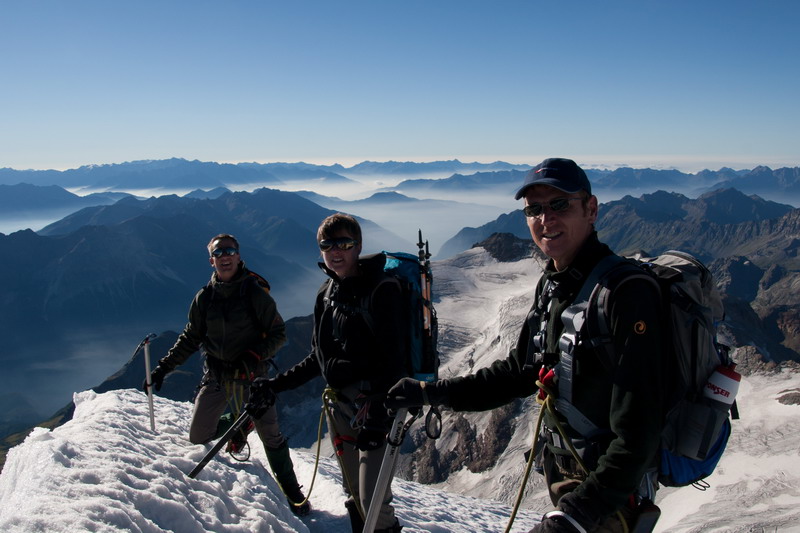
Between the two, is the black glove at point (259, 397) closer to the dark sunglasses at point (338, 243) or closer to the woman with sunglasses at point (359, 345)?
the woman with sunglasses at point (359, 345)

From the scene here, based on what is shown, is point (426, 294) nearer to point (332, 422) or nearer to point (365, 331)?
point (365, 331)

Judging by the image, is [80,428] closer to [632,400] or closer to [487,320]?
[632,400]

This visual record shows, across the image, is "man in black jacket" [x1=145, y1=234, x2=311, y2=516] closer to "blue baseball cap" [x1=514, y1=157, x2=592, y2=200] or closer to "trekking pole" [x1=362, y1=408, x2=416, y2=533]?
"trekking pole" [x1=362, y1=408, x2=416, y2=533]

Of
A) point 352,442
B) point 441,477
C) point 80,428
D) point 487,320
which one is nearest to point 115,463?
point 80,428

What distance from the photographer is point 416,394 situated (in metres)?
5.40

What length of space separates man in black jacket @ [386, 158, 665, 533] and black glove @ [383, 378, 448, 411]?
0.01 meters

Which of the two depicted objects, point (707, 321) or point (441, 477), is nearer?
point (707, 321)

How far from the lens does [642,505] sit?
414cm

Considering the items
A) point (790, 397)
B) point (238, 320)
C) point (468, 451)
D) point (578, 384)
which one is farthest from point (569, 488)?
point (468, 451)

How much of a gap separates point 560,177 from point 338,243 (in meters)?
3.36

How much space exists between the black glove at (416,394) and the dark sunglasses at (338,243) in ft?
6.96

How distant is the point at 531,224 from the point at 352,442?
437 centimetres

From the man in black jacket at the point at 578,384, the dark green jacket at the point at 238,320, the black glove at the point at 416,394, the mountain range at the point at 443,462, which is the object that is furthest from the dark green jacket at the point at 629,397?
the dark green jacket at the point at 238,320

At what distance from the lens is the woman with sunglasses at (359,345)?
21.3ft
